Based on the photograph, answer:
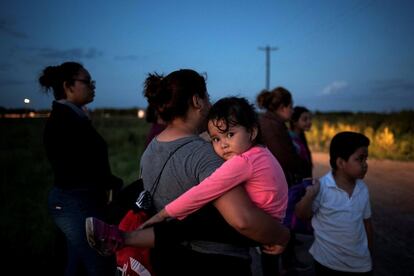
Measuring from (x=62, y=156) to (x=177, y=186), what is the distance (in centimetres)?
147

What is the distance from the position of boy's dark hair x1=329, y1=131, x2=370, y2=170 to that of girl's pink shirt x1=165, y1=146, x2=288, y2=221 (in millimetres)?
1178

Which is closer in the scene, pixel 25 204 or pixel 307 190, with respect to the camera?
pixel 307 190

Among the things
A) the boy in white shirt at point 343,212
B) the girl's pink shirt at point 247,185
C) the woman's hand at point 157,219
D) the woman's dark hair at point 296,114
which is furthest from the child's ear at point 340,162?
the woman's dark hair at point 296,114

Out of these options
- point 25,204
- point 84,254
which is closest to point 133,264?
point 84,254

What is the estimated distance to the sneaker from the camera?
1.44m

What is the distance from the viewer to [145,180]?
1.77 metres

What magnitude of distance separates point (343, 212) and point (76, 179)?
2034mm

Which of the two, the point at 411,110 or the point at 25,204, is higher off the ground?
the point at 411,110

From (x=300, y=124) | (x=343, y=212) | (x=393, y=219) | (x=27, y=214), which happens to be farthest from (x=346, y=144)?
A: (x=27, y=214)

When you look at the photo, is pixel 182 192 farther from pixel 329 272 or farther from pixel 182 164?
pixel 329 272

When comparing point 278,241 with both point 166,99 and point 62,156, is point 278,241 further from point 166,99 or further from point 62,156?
point 62,156

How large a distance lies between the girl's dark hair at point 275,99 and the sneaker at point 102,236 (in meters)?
2.79

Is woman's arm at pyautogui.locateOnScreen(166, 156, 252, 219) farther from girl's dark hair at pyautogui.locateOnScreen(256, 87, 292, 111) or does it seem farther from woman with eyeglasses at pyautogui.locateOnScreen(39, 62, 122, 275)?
girl's dark hair at pyautogui.locateOnScreen(256, 87, 292, 111)

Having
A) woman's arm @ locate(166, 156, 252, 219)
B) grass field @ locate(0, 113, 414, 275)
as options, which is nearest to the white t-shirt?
woman's arm @ locate(166, 156, 252, 219)
